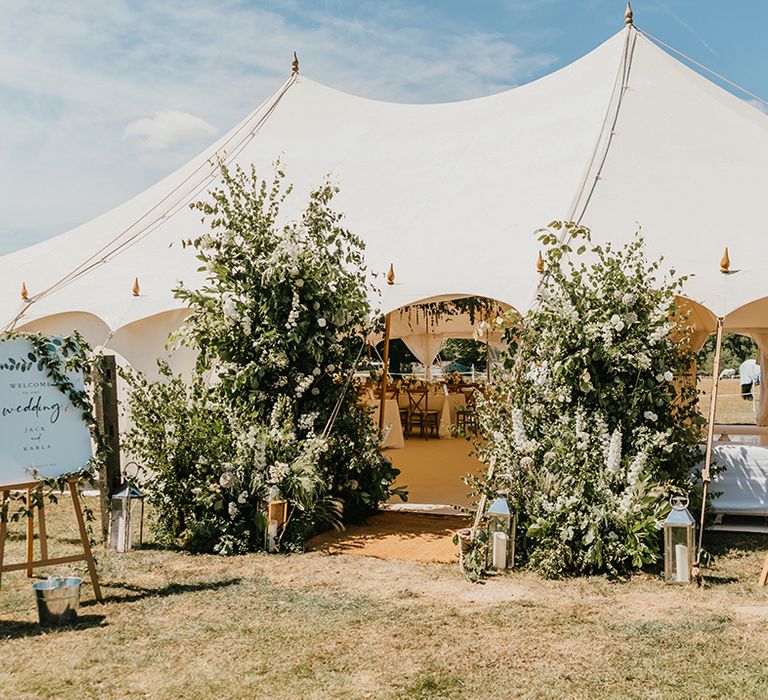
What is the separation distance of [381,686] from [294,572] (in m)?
2.09

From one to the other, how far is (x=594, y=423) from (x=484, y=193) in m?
3.09

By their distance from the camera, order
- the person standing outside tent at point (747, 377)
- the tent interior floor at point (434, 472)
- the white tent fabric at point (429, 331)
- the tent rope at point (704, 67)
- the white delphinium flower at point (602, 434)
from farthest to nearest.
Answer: the person standing outside tent at point (747, 377)
the white tent fabric at point (429, 331)
the tent rope at point (704, 67)
the tent interior floor at point (434, 472)
the white delphinium flower at point (602, 434)

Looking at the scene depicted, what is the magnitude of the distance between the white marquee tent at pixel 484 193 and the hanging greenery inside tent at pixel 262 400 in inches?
32.3

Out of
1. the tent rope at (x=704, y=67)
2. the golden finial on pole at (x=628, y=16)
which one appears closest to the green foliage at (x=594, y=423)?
the tent rope at (x=704, y=67)

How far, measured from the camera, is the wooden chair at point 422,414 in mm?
13531

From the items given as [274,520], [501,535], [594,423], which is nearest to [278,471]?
[274,520]

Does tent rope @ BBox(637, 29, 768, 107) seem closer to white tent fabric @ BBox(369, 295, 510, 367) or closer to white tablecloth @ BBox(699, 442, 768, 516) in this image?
white tablecloth @ BBox(699, 442, 768, 516)

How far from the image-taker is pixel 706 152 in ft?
26.0

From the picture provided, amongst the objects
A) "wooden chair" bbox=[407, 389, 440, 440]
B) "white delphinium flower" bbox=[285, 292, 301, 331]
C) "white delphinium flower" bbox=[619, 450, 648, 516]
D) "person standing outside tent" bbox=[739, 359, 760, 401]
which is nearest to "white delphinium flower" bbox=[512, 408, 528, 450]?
"white delphinium flower" bbox=[619, 450, 648, 516]

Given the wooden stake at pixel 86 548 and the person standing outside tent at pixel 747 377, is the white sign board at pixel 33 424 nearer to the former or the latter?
the wooden stake at pixel 86 548

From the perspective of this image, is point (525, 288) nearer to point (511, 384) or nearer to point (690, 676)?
point (511, 384)

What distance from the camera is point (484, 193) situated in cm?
828

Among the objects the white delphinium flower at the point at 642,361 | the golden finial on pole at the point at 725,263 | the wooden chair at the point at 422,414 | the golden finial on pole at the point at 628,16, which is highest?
the golden finial on pole at the point at 628,16

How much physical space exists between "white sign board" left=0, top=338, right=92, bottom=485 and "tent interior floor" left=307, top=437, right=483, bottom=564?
2206 millimetres
